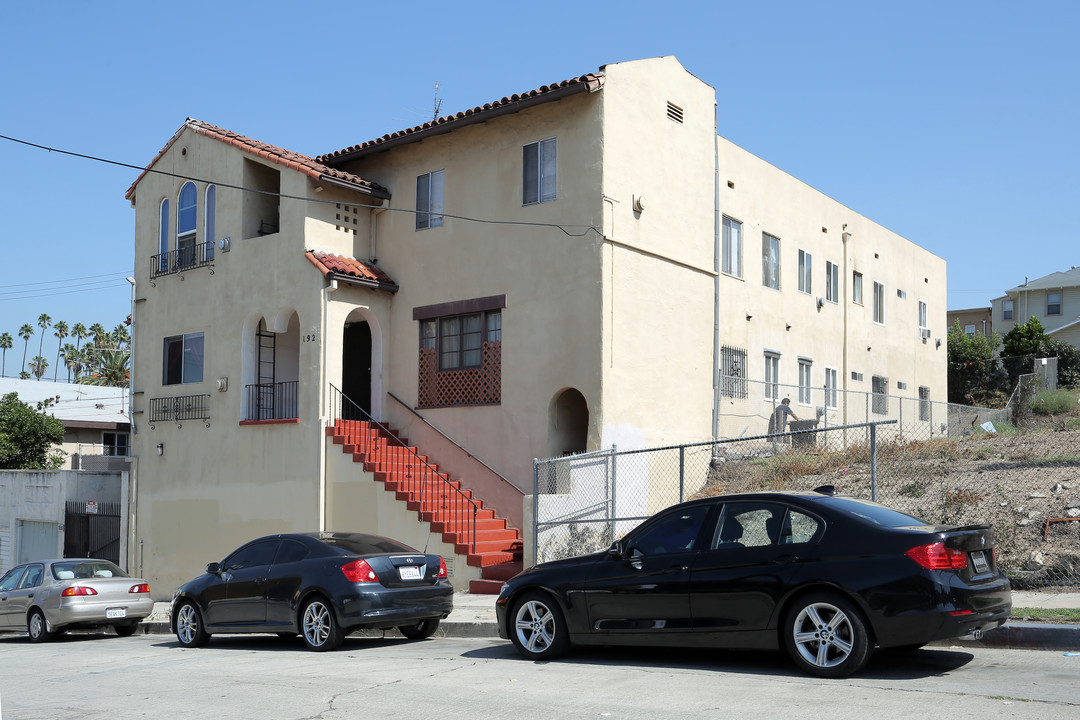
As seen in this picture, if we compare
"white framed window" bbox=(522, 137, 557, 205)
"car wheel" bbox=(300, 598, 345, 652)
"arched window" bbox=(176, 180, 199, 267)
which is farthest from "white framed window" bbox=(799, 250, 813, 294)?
"car wheel" bbox=(300, 598, 345, 652)

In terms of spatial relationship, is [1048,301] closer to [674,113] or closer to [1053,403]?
[1053,403]

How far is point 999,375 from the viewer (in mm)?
44875

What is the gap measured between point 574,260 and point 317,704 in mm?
11896

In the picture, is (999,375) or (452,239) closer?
(452,239)

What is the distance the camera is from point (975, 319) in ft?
224

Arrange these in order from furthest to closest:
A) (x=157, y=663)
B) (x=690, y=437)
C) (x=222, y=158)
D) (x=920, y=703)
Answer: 1. (x=222, y=158)
2. (x=690, y=437)
3. (x=157, y=663)
4. (x=920, y=703)

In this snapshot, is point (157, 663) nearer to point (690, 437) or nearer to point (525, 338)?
point (525, 338)

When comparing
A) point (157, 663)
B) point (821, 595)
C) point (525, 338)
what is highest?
point (525, 338)

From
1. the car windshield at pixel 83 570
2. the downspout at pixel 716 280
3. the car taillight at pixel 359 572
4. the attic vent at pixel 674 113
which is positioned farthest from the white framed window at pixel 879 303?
the car taillight at pixel 359 572

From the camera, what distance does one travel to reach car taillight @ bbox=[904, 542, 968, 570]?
25.8 ft

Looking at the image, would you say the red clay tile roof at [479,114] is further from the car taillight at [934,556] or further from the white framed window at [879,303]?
the white framed window at [879,303]

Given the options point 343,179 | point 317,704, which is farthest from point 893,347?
point 317,704

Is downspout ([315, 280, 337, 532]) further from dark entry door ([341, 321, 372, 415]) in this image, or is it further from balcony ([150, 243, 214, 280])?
balcony ([150, 243, 214, 280])

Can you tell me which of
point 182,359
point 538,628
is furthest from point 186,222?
point 538,628
